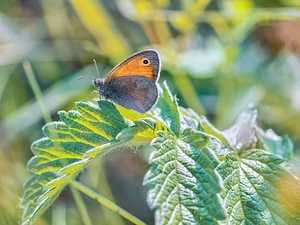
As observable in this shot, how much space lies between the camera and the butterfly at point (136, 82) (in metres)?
1.27

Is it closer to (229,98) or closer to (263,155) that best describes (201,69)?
(229,98)

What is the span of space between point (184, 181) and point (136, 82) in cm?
43

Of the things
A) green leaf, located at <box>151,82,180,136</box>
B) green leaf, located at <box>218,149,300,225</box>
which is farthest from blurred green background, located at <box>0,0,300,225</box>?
green leaf, located at <box>218,149,300,225</box>

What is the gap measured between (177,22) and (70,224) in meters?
1.11

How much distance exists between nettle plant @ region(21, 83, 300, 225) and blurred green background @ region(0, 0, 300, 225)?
0.82 meters

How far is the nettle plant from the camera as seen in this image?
95 centimetres

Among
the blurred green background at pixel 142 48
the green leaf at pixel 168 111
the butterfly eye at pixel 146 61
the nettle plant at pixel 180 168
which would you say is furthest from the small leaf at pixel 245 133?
the blurred green background at pixel 142 48

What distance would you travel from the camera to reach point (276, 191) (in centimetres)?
107

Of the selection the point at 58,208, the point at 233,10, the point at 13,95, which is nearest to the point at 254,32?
the point at 233,10

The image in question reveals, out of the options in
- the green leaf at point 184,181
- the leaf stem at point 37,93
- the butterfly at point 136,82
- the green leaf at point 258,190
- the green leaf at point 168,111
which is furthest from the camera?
the leaf stem at point 37,93

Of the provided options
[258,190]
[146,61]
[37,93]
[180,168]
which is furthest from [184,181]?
[37,93]

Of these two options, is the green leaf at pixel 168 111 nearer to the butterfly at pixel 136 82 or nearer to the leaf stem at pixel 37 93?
the butterfly at pixel 136 82

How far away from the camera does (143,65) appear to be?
1.32 meters

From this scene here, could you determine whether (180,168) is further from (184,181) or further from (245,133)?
(245,133)
